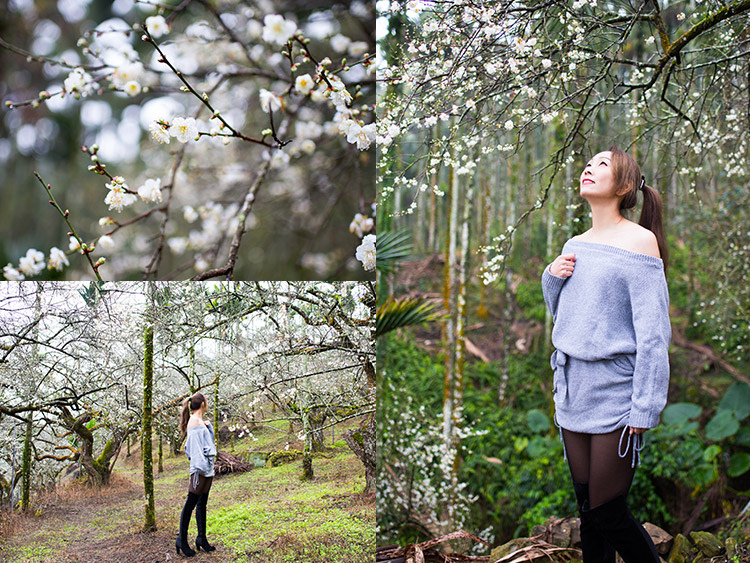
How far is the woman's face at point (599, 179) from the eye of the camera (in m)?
1.63

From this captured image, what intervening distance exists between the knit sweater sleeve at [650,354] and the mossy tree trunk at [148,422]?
1.58 m

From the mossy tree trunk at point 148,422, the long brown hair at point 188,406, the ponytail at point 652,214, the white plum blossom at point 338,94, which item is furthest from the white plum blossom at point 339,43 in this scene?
the long brown hair at point 188,406

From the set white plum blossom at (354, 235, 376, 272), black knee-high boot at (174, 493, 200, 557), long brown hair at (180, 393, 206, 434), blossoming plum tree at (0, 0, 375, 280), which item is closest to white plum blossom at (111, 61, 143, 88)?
blossoming plum tree at (0, 0, 375, 280)

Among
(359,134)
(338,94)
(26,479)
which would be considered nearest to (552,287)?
(359,134)

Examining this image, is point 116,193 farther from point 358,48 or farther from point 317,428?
point 358,48

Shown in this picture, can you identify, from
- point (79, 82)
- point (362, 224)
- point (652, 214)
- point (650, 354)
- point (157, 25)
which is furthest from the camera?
point (362, 224)

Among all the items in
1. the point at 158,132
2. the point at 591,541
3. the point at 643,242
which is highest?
the point at 158,132

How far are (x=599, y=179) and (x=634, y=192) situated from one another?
0.12 meters

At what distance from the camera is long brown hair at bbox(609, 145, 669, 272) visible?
1622mm

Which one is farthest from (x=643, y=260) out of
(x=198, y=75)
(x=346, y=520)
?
(x=198, y=75)

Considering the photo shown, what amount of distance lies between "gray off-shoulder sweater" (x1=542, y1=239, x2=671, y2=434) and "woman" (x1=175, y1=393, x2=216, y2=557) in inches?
48.0

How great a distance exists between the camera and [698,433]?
3.71 m

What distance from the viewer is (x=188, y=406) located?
199cm

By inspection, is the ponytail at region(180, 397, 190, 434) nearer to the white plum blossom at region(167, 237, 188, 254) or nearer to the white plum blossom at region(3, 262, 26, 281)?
the white plum blossom at region(3, 262, 26, 281)
